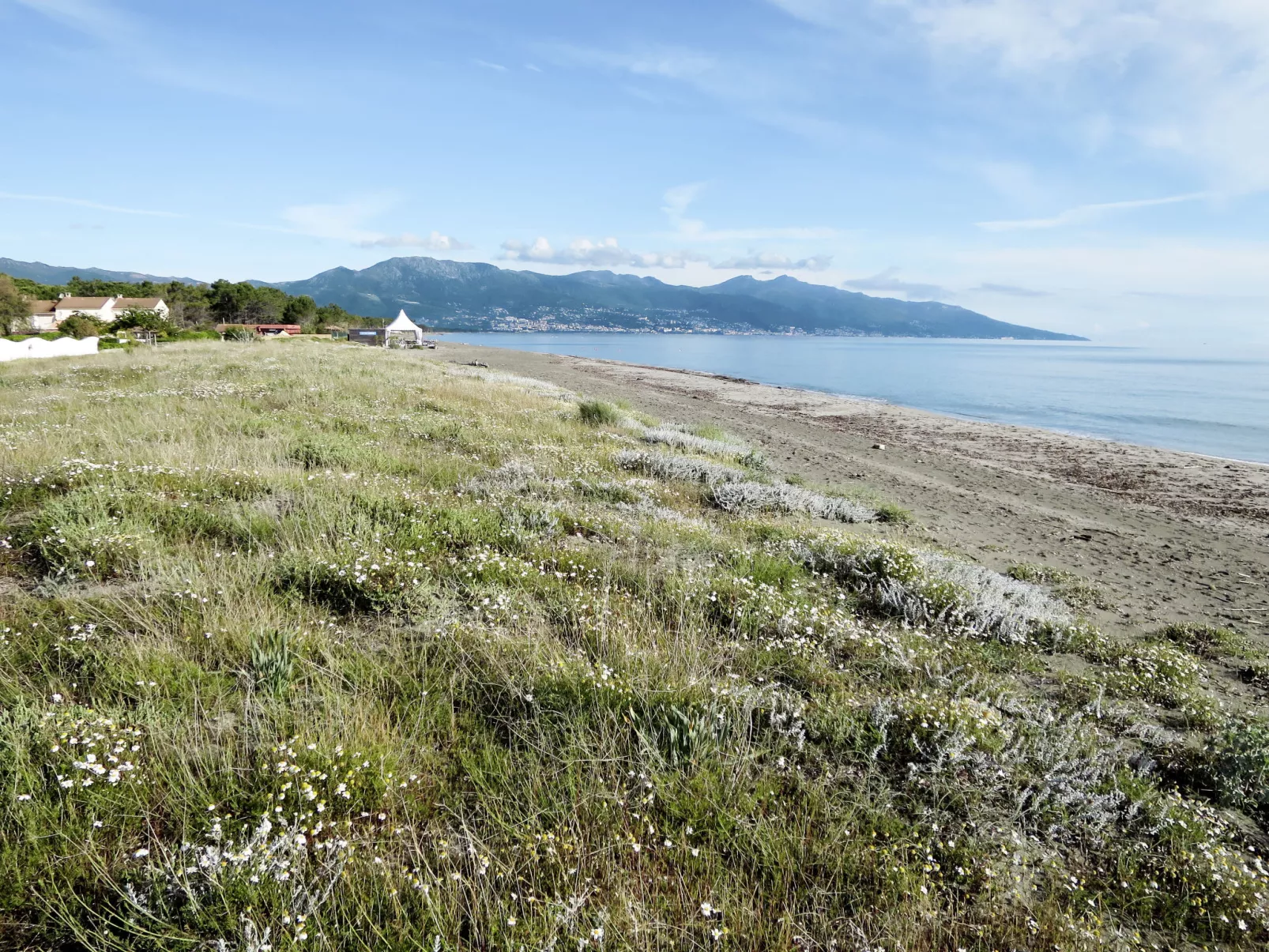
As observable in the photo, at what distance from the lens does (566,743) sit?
3.63 m

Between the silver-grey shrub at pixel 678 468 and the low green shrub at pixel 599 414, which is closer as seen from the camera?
the silver-grey shrub at pixel 678 468

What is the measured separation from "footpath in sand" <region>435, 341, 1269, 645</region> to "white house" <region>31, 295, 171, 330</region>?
110418 millimetres

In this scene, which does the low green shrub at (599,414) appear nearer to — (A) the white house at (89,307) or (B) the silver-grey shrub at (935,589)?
(B) the silver-grey shrub at (935,589)

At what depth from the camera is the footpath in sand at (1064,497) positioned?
898 cm

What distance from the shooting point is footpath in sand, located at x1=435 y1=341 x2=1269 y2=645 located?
29.5 feet

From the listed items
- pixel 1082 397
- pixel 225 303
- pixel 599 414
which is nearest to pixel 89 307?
pixel 225 303

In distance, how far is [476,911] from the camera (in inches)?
99.1

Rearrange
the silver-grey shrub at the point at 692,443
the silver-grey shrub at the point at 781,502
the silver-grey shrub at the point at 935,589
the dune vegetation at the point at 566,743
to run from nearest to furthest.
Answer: the dune vegetation at the point at 566,743
the silver-grey shrub at the point at 935,589
the silver-grey shrub at the point at 781,502
the silver-grey shrub at the point at 692,443

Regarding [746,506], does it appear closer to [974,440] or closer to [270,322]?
[974,440]

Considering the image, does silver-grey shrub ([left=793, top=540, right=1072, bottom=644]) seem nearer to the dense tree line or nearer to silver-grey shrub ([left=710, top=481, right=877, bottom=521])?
silver-grey shrub ([left=710, top=481, right=877, bottom=521])

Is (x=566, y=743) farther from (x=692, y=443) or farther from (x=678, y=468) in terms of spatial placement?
(x=692, y=443)

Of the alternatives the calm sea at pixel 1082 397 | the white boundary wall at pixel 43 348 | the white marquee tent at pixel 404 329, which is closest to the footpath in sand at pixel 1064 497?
the calm sea at pixel 1082 397

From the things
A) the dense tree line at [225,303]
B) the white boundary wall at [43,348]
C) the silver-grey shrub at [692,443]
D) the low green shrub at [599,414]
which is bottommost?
the silver-grey shrub at [692,443]

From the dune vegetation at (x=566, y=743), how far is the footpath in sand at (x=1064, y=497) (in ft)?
7.43
